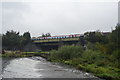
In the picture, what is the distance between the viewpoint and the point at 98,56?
21062 millimetres

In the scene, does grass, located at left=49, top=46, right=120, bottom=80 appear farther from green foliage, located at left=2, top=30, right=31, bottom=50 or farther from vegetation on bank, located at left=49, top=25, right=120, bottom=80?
green foliage, located at left=2, top=30, right=31, bottom=50

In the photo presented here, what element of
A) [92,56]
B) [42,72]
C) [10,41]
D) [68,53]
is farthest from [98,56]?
[10,41]

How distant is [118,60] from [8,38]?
45.5 meters

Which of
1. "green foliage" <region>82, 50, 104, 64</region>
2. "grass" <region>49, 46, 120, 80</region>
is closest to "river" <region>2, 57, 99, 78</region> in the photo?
"grass" <region>49, 46, 120, 80</region>

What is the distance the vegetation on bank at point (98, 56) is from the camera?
1471 cm

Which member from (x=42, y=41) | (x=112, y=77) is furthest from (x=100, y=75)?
(x=42, y=41)

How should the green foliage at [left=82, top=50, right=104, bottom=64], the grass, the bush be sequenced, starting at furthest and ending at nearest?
1. the bush
2. the green foliage at [left=82, top=50, right=104, bottom=64]
3. the grass

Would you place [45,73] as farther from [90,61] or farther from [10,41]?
[10,41]

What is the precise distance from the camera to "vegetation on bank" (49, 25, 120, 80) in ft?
48.3

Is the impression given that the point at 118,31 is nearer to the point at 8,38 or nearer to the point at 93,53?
the point at 93,53

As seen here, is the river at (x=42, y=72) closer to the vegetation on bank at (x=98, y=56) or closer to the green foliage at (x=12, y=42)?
the vegetation on bank at (x=98, y=56)

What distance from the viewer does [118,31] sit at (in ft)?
55.3

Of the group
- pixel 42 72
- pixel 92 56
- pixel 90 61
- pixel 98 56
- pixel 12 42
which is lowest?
pixel 42 72

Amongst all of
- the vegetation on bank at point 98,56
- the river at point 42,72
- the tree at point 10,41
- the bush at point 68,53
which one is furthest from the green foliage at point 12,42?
the river at point 42,72
